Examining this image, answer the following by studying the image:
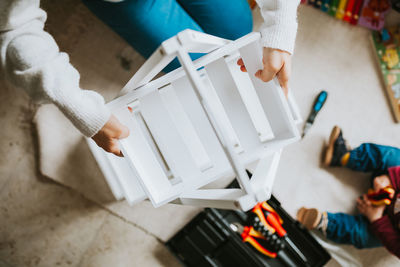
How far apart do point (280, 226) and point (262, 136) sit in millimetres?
385

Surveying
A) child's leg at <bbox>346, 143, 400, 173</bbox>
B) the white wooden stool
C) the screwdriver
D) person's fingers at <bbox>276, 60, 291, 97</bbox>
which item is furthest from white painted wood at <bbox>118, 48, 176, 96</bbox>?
child's leg at <bbox>346, 143, 400, 173</bbox>

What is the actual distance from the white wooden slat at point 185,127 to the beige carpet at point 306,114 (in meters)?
0.38

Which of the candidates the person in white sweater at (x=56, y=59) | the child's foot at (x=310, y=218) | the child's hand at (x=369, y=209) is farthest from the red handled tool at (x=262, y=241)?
the person in white sweater at (x=56, y=59)

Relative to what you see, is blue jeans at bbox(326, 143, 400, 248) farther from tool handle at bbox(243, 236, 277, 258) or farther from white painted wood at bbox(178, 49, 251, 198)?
white painted wood at bbox(178, 49, 251, 198)

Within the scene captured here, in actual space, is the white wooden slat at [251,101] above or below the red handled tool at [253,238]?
above

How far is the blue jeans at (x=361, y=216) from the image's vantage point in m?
0.99

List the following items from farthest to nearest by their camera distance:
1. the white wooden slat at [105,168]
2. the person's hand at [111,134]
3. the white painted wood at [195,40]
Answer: the white wooden slat at [105,168] → the person's hand at [111,134] → the white painted wood at [195,40]

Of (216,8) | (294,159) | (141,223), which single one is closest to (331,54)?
(294,159)

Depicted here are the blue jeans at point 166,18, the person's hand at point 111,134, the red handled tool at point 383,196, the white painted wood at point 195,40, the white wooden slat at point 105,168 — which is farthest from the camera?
the red handled tool at point 383,196

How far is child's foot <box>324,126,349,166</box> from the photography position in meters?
1.03

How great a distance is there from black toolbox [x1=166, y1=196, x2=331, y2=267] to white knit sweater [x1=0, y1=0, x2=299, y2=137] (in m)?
0.56

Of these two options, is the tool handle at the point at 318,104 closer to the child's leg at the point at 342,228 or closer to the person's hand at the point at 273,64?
the child's leg at the point at 342,228

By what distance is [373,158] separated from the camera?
3.33 ft

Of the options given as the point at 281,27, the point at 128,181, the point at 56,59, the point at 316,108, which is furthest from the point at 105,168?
the point at 316,108
